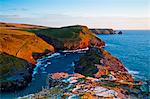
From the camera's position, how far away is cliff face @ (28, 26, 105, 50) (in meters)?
104

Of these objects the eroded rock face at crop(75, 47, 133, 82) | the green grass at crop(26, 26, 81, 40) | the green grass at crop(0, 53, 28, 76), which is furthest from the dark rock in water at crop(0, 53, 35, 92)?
the green grass at crop(26, 26, 81, 40)

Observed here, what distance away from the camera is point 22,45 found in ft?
281

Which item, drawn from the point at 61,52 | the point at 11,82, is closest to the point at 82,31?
the point at 61,52

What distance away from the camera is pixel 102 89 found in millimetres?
42781

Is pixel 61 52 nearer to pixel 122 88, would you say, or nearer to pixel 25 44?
pixel 25 44

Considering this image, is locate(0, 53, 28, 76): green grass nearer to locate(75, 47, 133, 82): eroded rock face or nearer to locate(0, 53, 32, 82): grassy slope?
locate(0, 53, 32, 82): grassy slope

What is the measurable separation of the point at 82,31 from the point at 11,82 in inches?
2691

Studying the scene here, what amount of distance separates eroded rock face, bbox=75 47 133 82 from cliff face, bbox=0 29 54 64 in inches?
631

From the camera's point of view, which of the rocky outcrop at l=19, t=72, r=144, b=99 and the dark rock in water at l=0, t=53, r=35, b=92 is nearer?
the rocky outcrop at l=19, t=72, r=144, b=99

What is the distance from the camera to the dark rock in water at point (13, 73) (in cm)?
5444

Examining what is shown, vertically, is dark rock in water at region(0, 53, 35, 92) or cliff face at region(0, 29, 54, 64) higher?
cliff face at region(0, 29, 54, 64)

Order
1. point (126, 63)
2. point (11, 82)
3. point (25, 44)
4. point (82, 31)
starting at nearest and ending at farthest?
point (11, 82), point (126, 63), point (25, 44), point (82, 31)

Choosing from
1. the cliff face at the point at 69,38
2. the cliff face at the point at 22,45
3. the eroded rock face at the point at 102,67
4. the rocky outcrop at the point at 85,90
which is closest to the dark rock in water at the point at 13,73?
the cliff face at the point at 22,45

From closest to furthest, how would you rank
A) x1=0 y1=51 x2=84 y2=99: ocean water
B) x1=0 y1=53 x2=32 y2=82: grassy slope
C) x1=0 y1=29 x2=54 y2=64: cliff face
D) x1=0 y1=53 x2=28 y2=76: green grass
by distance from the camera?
x1=0 y1=51 x2=84 y2=99: ocean water < x1=0 y1=53 x2=32 y2=82: grassy slope < x1=0 y1=53 x2=28 y2=76: green grass < x1=0 y1=29 x2=54 y2=64: cliff face
